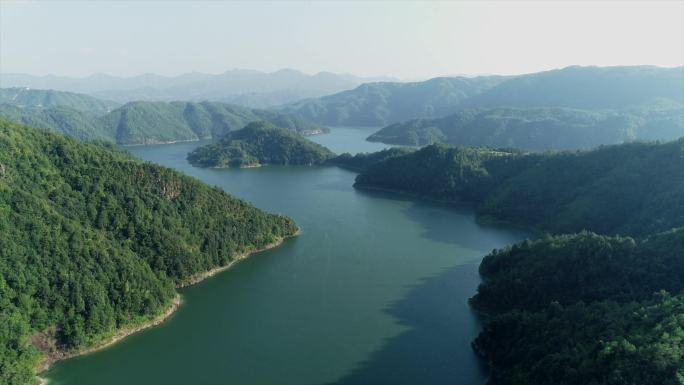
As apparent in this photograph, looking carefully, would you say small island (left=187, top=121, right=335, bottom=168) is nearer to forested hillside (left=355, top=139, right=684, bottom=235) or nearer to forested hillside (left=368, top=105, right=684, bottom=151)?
forested hillside (left=355, top=139, right=684, bottom=235)

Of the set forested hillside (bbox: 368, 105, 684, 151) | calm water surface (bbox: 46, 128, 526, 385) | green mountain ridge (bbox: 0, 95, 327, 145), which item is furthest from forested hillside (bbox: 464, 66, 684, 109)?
calm water surface (bbox: 46, 128, 526, 385)

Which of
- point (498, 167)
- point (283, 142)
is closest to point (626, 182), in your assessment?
point (498, 167)

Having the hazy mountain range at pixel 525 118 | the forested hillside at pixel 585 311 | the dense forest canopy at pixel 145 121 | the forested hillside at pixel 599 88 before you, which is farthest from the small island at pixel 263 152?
the forested hillside at pixel 599 88

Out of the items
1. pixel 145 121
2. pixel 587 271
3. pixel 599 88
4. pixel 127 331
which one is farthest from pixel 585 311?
pixel 599 88

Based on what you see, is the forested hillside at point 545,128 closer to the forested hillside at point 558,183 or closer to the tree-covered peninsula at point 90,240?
the forested hillside at point 558,183

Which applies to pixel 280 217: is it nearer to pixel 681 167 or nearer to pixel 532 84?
pixel 681 167
